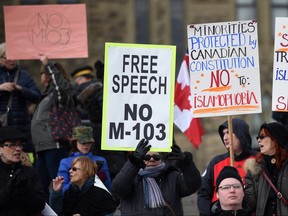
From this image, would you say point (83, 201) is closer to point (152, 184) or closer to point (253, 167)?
point (152, 184)

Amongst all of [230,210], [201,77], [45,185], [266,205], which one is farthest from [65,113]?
[230,210]

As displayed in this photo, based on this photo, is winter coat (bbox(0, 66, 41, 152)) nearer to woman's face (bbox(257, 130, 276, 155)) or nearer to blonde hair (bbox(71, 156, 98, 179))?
blonde hair (bbox(71, 156, 98, 179))

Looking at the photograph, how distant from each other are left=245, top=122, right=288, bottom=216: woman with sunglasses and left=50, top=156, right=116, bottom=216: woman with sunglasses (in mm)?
1259

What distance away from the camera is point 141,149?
394 inches

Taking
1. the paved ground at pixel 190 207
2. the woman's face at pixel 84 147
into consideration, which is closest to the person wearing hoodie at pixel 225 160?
the woman's face at pixel 84 147

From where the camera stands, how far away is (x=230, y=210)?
9070 mm

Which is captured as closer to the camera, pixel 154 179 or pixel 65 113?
pixel 154 179

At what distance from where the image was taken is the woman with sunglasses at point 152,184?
33.0 feet

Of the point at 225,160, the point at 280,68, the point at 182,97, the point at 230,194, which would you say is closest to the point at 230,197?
the point at 230,194

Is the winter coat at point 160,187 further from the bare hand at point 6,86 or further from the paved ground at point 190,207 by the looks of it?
the paved ground at point 190,207

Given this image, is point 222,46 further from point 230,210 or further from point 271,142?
point 230,210

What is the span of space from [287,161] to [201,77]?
1185mm

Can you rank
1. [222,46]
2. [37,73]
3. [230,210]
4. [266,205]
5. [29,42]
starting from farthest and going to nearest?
[37,73] < [29,42] < [222,46] < [266,205] < [230,210]

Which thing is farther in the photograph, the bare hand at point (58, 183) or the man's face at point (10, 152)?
the bare hand at point (58, 183)
